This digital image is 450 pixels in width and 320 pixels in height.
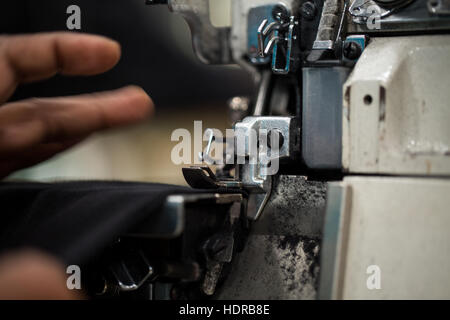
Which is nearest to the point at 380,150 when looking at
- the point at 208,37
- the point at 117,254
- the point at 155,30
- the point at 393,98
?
the point at 393,98

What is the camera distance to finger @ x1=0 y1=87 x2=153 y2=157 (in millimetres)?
906

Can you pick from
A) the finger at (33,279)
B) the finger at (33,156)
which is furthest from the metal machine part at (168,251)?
the finger at (33,156)

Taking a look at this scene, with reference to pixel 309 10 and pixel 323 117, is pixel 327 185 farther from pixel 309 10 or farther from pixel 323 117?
pixel 309 10

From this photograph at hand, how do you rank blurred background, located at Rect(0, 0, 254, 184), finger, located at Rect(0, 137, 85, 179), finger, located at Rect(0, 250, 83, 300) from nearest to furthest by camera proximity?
finger, located at Rect(0, 250, 83, 300)
finger, located at Rect(0, 137, 85, 179)
blurred background, located at Rect(0, 0, 254, 184)

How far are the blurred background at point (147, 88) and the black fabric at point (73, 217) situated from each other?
8.20ft

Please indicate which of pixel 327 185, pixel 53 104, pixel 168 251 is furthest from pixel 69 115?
pixel 327 185

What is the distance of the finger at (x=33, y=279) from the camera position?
636mm

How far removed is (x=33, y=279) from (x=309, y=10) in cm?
88

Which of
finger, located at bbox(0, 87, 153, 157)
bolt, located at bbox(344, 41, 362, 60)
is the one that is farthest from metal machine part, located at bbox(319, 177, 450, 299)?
finger, located at bbox(0, 87, 153, 157)

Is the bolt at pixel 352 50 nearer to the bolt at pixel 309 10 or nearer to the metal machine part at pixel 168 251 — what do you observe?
→ the bolt at pixel 309 10

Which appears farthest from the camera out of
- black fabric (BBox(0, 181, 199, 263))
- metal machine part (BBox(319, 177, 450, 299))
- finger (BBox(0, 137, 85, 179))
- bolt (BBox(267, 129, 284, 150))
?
bolt (BBox(267, 129, 284, 150))

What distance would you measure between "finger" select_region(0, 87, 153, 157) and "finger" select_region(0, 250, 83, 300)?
0.91ft

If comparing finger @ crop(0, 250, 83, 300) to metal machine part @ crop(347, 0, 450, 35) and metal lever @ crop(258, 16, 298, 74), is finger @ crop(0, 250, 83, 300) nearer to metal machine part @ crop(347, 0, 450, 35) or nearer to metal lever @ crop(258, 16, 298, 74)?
metal lever @ crop(258, 16, 298, 74)
